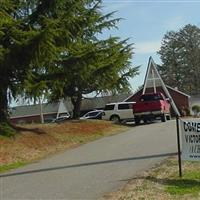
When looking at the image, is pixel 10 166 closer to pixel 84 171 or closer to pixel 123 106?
pixel 84 171

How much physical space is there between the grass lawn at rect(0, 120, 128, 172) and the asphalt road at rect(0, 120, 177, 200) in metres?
0.97

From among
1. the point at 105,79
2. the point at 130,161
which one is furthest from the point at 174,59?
the point at 130,161

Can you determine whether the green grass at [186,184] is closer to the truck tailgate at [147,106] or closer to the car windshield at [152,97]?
the truck tailgate at [147,106]

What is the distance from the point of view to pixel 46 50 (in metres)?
21.1

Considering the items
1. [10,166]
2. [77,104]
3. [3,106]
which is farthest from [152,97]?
[10,166]

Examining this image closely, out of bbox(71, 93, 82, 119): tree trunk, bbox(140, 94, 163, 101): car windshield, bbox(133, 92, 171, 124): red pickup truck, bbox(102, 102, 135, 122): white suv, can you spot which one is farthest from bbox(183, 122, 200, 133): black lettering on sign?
bbox(102, 102, 135, 122): white suv

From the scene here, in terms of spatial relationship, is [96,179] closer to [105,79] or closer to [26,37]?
[26,37]

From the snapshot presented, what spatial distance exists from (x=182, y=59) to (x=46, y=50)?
9564cm

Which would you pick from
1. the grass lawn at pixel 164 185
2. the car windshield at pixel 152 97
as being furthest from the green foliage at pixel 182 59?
the grass lawn at pixel 164 185

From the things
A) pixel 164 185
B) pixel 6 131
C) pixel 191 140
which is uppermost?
pixel 6 131

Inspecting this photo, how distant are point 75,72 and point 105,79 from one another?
5.95 metres

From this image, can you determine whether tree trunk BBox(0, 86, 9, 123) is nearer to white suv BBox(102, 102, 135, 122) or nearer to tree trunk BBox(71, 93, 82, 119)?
tree trunk BBox(71, 93, 82, 119)

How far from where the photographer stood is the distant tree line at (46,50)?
21.1 meters

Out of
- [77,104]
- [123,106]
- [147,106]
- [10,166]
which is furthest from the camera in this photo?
[123,106]
